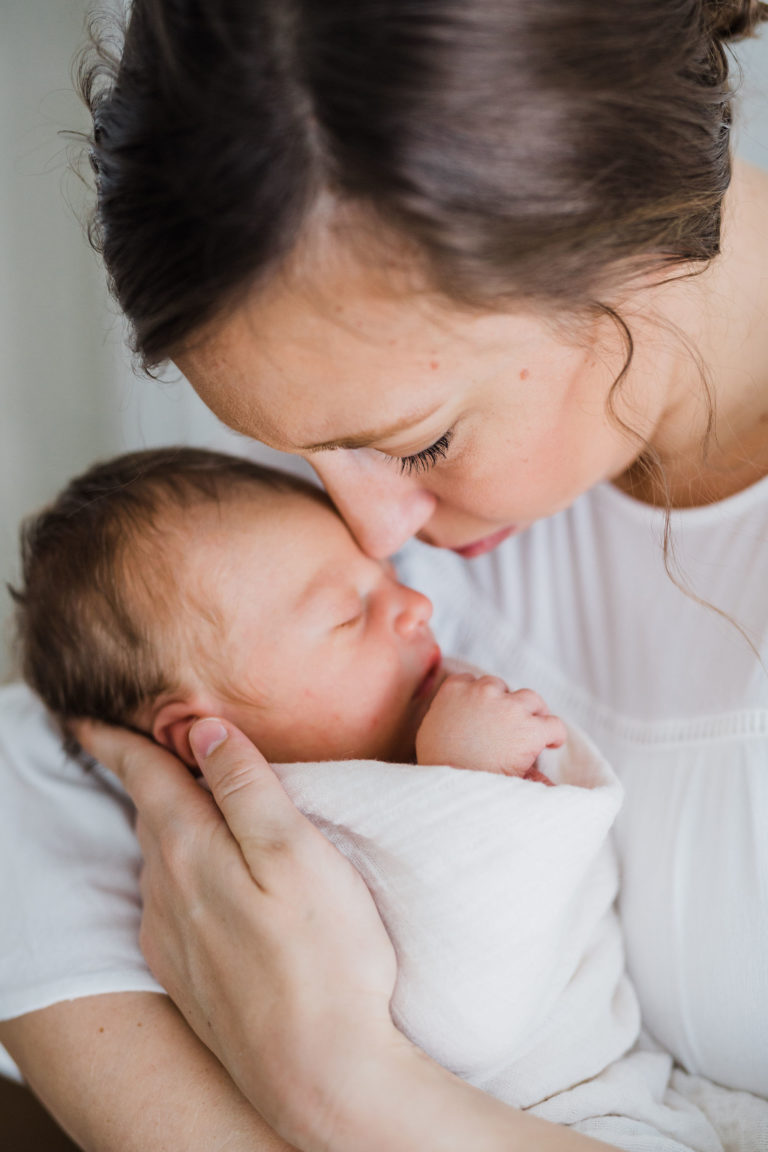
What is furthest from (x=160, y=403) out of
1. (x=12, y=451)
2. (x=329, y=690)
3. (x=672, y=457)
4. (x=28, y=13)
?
(x=672, y=457)

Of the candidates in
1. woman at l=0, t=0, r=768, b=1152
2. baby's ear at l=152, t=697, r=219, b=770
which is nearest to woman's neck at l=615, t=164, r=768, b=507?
woman at l=0, t=0, r=768, b=1152

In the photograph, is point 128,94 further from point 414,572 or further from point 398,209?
point 414,572

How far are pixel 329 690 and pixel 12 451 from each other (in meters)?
1.03

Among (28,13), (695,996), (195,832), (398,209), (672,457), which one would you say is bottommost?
(695,996)

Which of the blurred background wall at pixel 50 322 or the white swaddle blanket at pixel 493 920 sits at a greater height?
the blurred background wall at pixel 50 322

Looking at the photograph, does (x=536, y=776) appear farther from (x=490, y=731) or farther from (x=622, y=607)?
(x=622, y=607)

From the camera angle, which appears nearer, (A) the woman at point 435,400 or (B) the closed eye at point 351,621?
(A) the woman at point 435,400

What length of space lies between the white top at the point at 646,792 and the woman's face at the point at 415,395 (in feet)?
0.74

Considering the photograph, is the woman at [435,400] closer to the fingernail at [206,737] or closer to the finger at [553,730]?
the fingernail at [206,737]

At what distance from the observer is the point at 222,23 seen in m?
0.68

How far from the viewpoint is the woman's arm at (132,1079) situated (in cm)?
92

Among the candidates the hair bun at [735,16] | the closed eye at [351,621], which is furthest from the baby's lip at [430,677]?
the hair bun at [735,16]

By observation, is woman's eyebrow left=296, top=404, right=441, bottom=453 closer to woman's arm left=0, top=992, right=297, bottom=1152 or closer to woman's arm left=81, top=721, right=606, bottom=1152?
woman's arm left=81, top=721, right=606, bottom=1152

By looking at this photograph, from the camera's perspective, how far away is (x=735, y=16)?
930 mm
